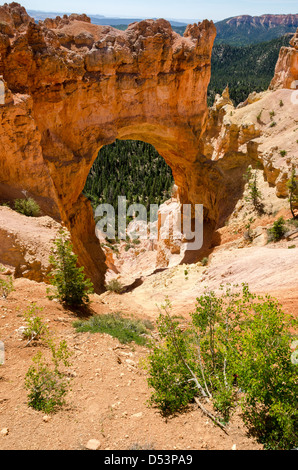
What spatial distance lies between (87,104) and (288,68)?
28522 mm

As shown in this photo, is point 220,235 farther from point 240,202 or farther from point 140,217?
point 140,217

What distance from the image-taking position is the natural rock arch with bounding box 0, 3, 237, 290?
17312 millimetres

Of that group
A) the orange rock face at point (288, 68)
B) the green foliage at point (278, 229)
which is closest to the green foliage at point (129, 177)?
the orange rock face at point (288, 68)

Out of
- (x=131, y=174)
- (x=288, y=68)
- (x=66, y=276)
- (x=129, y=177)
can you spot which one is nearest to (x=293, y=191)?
(x=66, y=276)

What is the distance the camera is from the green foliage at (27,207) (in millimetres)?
15438

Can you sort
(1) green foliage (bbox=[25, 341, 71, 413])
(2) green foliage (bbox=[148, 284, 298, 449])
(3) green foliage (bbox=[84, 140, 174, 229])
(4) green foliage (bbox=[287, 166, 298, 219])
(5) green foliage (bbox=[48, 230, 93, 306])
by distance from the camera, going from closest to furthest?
(2) green foliage (bbox=[148, 284, 298, 449])
(1) green foliage (bbox=[25, 341, 71, 413])
(5) green foliage (bbox=[48, 230, 93, 306])
(4) green foliage (bbox=[287, 166, 298, 219])
(3) green foliage (bbox=[84, 140, 174, 229])

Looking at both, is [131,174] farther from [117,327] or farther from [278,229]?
[117,327]

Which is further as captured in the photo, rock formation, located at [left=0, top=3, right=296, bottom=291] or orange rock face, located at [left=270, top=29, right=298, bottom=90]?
orange rock face, located at [left=270, top=29, right=298, bottom=90]

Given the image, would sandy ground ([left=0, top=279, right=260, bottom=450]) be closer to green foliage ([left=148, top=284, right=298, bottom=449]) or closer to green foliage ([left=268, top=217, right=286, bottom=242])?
green foliage ([left=148, top=284, right=298, bottom=449])

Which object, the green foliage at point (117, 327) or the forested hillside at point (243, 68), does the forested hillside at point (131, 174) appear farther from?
the green foliage at point (117, 327)

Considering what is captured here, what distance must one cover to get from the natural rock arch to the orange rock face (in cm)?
1735

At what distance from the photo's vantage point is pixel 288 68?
38.6 meters

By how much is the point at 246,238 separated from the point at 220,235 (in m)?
3.89

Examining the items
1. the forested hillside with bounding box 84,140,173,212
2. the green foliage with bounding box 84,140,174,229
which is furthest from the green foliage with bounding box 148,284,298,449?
the forested hillside with bounding box 84,140,173,212
